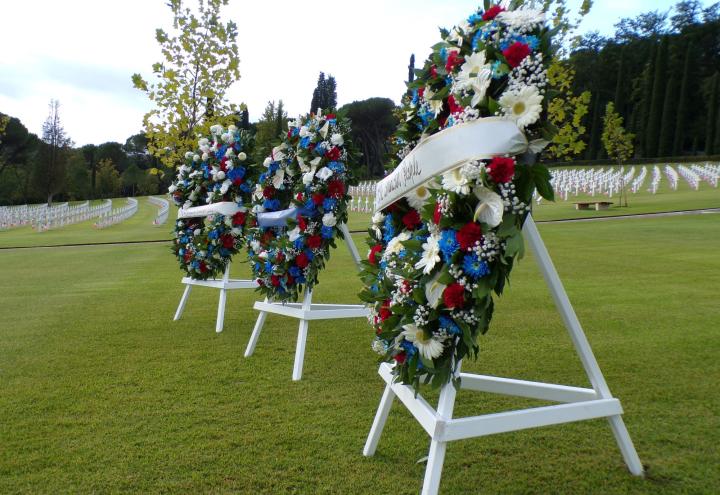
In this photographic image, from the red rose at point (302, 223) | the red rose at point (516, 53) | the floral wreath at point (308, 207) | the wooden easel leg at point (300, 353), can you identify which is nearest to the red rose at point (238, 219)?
the floral wreath at point (308, 207)

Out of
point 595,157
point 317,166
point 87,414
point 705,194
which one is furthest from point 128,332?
point 595,157

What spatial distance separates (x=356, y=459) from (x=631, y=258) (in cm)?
983

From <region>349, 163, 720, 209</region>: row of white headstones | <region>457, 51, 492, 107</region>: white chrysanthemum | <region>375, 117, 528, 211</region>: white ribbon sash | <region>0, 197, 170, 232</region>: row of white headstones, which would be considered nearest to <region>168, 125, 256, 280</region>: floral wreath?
<region>375, 117, 528, 211</region>: white ribbon sash

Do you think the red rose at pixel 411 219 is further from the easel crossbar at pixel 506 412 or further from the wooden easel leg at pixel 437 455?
the wooden easel leg at pixel 437 455

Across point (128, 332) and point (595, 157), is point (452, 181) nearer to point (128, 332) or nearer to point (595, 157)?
point (128, 332)

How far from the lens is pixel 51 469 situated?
3.40 metres

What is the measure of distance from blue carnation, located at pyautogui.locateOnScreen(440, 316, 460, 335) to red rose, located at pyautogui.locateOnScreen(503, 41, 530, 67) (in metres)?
1.19

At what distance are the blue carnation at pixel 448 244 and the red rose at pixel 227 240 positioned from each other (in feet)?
16.4

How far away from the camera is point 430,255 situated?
2.78 meters

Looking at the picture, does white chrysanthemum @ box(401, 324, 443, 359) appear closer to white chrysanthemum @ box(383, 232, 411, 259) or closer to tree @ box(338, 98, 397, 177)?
white chrysanthemum @ box(383, 232, 411, 259)

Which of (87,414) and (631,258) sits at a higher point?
(631,258)

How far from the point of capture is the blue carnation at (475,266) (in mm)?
2568

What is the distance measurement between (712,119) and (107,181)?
244ft

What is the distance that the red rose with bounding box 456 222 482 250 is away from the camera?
2590mm
